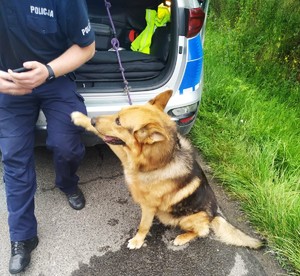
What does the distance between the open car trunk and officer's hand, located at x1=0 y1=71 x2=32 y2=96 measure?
0.59 m

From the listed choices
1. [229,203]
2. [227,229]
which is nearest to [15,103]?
[227,229]

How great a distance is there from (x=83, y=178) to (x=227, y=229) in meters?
1.34

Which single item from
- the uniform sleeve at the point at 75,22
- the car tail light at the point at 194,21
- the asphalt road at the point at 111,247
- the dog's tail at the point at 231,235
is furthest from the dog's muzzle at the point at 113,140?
the car tail light at the point at 194,21

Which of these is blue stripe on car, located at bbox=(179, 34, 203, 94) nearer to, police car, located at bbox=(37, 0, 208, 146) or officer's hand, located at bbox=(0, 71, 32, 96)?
police car, located at bbox=(37, 0, 208, 146)

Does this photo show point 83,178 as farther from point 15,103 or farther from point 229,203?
point 229,203

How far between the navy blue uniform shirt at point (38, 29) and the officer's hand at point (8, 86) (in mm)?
144

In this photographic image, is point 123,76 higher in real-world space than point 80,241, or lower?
→ higher

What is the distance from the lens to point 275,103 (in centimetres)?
434

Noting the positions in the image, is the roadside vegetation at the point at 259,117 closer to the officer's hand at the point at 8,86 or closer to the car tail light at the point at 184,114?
the car tail light at the point at 184,114

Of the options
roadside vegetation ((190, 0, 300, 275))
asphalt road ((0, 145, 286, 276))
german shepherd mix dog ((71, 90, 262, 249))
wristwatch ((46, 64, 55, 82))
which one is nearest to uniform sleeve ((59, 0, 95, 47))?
wristwatch ((46, 64, 55, 82))

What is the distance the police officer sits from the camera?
6.44 ft

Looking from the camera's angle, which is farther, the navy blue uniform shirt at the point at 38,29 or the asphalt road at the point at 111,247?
the asphalt road at the point at 111,247

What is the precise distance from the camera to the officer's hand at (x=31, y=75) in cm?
191

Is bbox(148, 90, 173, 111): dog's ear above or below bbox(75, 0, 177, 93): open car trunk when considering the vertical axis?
above
